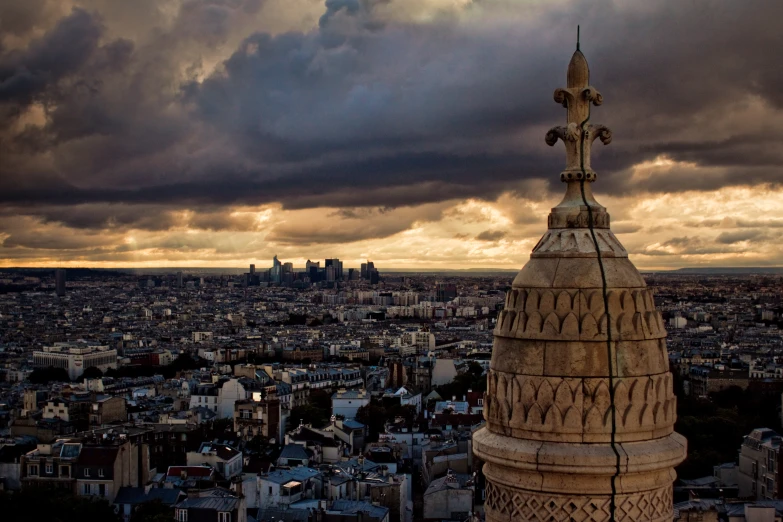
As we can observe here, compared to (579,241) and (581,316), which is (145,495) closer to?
(579,241)

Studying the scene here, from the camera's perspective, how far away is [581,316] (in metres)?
4.32

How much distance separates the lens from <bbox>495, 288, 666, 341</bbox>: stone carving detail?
430 cm

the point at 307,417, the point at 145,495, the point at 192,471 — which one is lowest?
the point at 145,495

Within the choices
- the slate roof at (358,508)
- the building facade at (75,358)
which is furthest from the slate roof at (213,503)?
the building facade at (75,358)

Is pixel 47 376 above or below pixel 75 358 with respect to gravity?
below

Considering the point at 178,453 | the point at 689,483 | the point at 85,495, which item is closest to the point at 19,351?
the point at 178,453

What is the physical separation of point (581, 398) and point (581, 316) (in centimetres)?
34

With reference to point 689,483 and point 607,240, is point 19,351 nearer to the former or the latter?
point 689,483

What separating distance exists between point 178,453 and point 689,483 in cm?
2270

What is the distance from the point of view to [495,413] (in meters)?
4.44

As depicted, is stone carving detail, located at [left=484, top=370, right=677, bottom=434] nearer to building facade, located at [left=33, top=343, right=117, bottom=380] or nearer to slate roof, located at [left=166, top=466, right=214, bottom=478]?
slate roof, located at [left=166, top=466, right=214, bottom=478]

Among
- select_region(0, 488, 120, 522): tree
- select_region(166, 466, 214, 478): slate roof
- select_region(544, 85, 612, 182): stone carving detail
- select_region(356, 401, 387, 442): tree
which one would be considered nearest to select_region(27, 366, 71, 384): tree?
select_region(356, 401, 387, 442): tree

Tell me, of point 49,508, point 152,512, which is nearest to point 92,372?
Result: point 49,508

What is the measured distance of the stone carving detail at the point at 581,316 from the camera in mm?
4297
